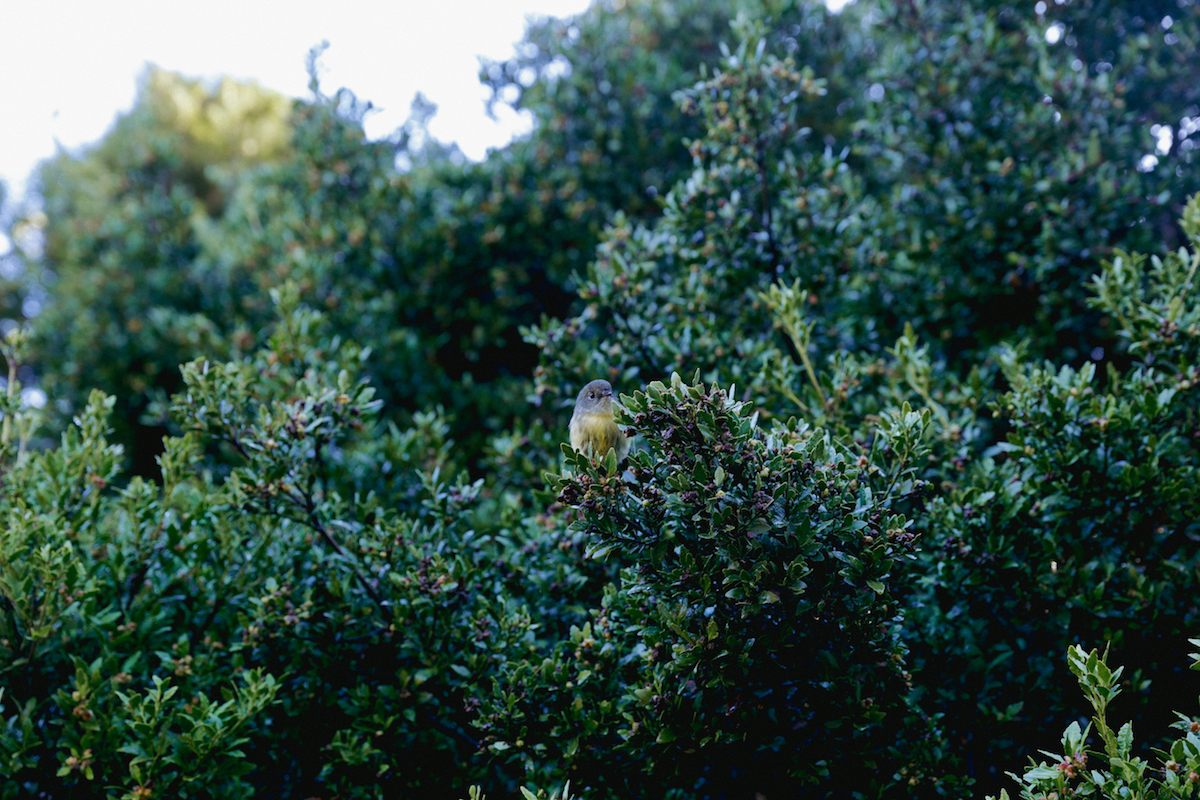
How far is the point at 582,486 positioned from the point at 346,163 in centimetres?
701

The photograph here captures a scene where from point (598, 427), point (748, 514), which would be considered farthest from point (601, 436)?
point (748, 514)

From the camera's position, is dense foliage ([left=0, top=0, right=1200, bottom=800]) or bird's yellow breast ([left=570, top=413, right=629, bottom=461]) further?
bird's yellow breast ([left=570, top=413, right=629, bottom=461])

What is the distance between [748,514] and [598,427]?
822 millimetres

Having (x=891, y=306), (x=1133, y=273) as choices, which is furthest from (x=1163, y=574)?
(x=891, y=306)

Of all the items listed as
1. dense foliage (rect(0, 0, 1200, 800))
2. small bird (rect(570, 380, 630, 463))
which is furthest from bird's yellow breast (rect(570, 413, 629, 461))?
dense foliage (rect(0, 0, 1200, 800))

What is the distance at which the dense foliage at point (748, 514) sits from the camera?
12.0 ft

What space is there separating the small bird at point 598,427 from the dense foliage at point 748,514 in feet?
0.63

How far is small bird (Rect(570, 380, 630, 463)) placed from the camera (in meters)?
3.79

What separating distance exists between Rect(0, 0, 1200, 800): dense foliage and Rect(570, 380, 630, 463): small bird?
0.63ft

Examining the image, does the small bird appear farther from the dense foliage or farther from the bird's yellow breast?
the dense foliage

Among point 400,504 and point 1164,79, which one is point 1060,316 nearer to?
point 1164,79

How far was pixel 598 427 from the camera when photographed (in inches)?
150

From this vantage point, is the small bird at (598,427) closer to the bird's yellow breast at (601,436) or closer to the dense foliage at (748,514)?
the bird's yellow breast at (601,436)

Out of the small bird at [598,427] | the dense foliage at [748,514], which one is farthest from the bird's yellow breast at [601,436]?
the dense foliage at [748,514]
